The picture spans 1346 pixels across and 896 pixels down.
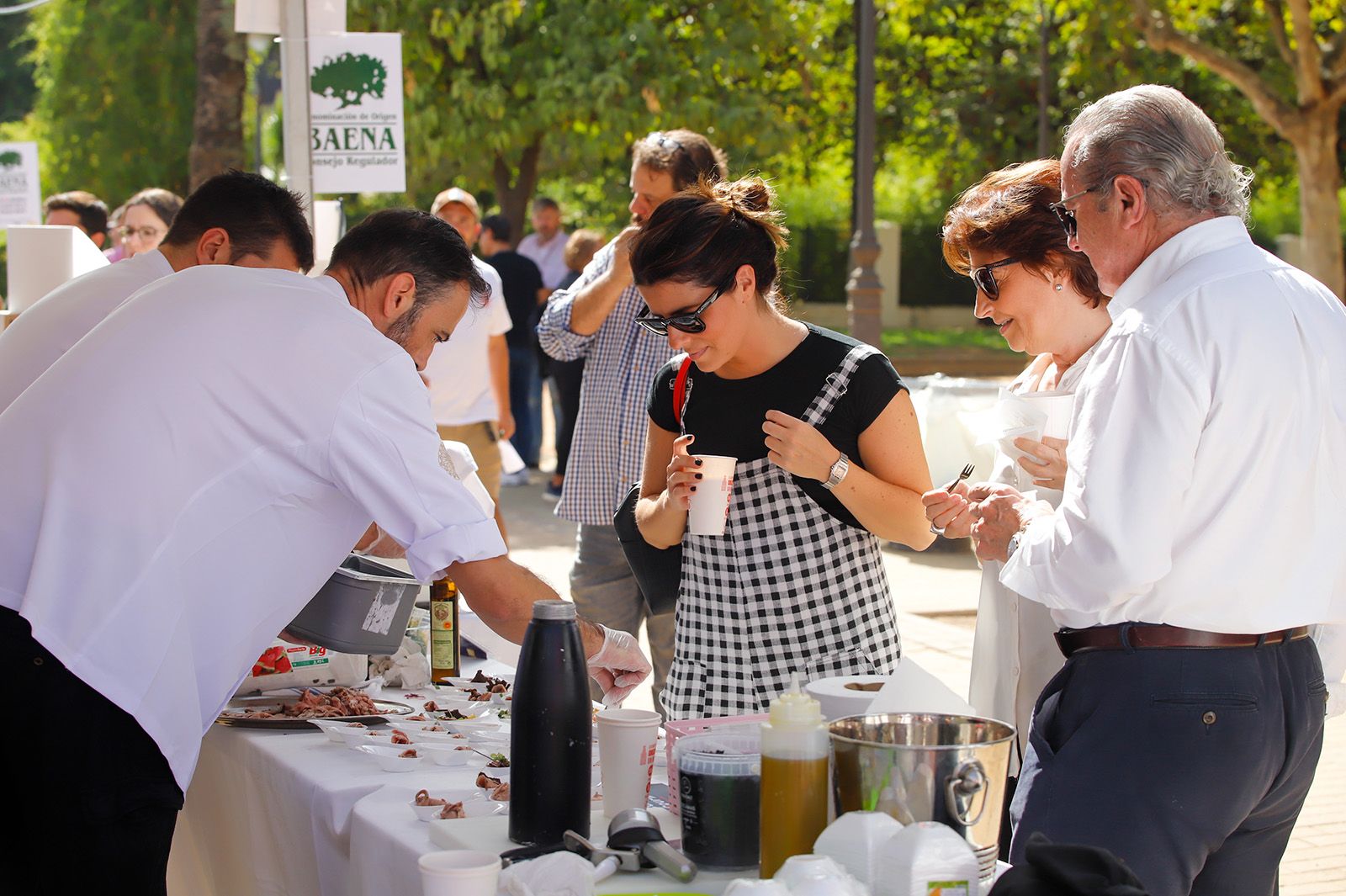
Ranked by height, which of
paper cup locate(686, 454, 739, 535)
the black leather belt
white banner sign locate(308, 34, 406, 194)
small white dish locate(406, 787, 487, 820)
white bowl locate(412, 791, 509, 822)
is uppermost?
white banner sign locate(308, 34, 406, 194)

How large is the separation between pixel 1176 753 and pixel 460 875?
114cm

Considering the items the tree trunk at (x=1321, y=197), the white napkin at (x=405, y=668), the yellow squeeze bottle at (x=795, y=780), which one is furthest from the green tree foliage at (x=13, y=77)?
the yellow squeeze bottle at (x=795, y=780)

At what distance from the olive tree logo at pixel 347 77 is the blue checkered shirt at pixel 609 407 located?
140 centimetres

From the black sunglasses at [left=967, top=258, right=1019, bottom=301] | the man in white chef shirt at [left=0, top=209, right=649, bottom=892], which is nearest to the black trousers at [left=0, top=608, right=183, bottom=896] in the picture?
the man in white chef shirt at [left=0, top=209, right=649, bottom=892]

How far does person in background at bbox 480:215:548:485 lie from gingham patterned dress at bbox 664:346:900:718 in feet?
27.2

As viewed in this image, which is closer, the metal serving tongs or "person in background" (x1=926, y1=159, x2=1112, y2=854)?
the metal serving tongs

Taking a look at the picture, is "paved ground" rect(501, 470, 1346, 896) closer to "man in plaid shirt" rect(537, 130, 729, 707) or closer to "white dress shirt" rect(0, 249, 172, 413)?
"man in plaid shirt" rect(537, 130, 729, 707)

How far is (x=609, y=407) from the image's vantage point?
16.4 ft

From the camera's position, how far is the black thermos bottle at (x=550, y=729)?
2.12 meters

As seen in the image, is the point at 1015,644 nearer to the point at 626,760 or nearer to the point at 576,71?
the point at 626,760

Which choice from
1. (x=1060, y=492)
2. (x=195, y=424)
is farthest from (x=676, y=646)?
(x=195, y=424)

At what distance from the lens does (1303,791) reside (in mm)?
2375

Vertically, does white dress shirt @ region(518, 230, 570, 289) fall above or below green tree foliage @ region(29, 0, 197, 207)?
below

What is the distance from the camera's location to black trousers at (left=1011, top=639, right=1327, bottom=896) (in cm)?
219
